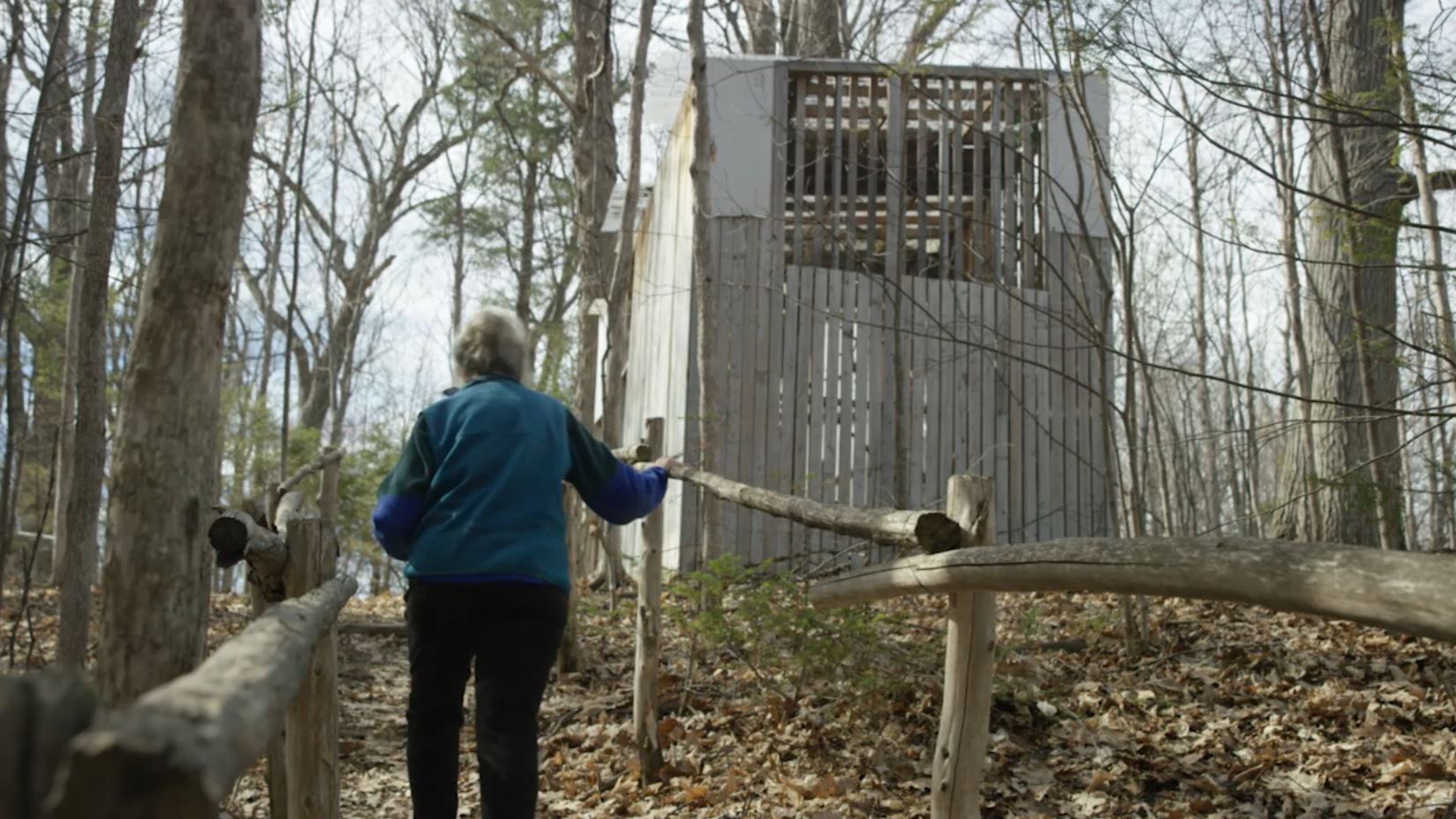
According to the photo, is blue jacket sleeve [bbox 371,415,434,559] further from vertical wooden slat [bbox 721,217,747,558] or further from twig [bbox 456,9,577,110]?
twig [bbox 456,9,577,110]

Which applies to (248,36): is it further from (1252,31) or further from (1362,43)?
(1362,43)

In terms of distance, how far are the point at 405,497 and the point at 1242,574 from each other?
2.56 m

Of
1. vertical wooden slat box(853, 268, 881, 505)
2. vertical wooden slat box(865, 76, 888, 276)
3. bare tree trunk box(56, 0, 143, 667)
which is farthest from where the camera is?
vertical wooden slat box(853, 268, 881, 505)

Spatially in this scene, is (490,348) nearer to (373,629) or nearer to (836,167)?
(373,629)

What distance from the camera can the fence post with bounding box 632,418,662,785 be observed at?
5.87 meters

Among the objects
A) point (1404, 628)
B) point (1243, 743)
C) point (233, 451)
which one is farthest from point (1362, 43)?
point (233, 451)

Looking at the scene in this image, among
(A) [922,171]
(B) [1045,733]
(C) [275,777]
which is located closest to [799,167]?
(A) [922,171]

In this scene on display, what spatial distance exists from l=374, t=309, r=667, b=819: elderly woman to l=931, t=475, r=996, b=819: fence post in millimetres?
1255

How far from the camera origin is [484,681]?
3.83 m

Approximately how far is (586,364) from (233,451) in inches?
703

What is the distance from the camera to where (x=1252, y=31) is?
7.75 metres

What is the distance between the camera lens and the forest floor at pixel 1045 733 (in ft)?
17.0

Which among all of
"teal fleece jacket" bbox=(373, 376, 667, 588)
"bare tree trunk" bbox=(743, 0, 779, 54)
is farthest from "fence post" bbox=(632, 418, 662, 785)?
"bare tree trunk" bbox=(743, 0, 779, 54)

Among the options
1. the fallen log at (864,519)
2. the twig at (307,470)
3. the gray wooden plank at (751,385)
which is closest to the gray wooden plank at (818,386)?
the gray wooden plank at (751,385)
